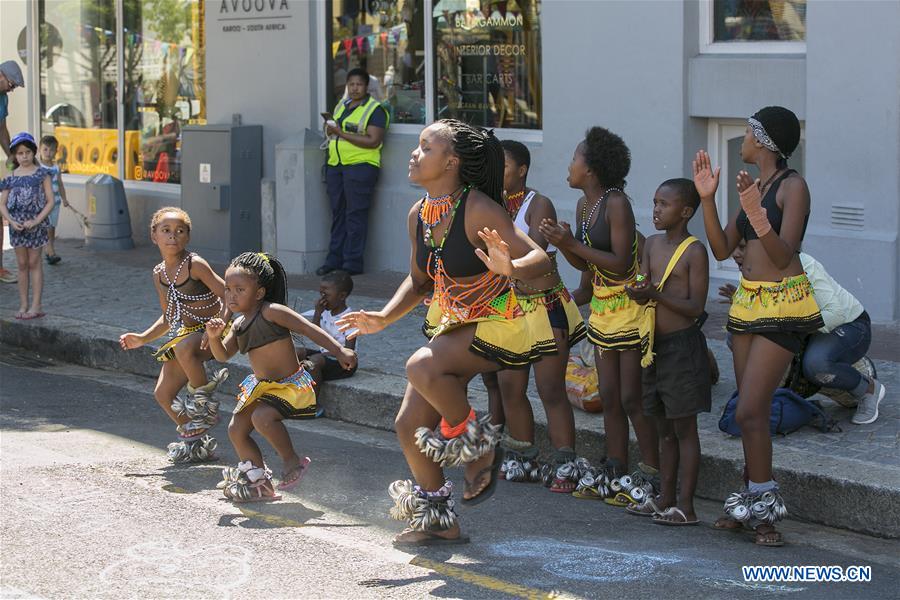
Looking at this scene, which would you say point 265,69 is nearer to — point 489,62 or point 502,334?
point 489,62

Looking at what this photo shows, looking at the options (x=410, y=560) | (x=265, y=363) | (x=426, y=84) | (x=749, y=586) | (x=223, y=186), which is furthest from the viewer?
(x=223, y=186)

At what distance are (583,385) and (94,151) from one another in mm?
11297

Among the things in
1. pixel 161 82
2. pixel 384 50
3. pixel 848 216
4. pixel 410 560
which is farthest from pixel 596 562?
pixel 161 82

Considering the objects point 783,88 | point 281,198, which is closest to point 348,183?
point 281,198

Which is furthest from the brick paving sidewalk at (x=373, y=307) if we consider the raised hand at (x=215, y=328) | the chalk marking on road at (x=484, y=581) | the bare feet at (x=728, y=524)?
the raised hand at (x=215, y=328)

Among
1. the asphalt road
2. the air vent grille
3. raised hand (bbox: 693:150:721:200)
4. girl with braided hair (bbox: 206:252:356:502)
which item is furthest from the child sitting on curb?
the air vent grille

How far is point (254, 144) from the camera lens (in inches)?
554

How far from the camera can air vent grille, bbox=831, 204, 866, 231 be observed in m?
9.60

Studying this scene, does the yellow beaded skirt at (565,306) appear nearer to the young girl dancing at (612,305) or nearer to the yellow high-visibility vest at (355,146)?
the young girl dancing at (612,305)

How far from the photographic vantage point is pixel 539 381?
6836 mm

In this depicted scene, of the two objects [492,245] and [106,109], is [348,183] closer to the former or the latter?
[106,109]

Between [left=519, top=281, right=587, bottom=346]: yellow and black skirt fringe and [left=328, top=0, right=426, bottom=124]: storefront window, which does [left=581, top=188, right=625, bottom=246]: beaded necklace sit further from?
[left=328, top=0, right=426, bottom=124]: storefront window

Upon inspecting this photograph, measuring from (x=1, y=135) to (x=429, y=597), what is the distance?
9.95 meters

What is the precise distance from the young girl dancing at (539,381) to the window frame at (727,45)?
3960mm
